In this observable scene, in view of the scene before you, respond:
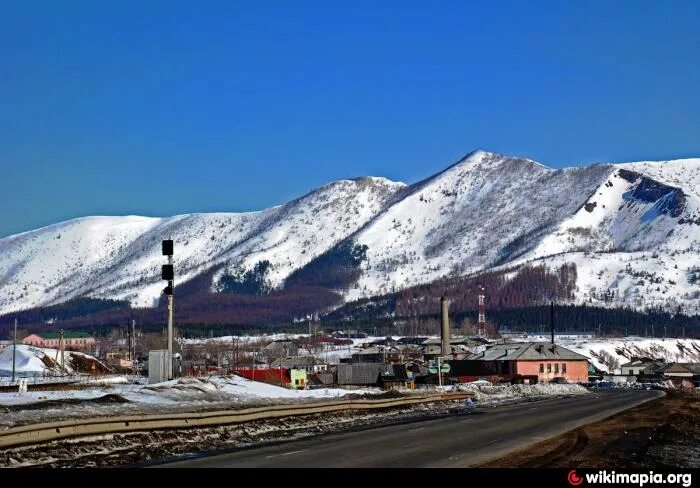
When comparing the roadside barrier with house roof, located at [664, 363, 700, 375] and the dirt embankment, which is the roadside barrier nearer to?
the dirt embankment

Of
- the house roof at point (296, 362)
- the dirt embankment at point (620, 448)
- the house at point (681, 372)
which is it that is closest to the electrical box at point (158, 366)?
the dirt embankment at point (620, 448)

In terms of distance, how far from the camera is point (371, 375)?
486 ft

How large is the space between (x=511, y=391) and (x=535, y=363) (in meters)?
71.5

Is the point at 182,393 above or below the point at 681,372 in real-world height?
above

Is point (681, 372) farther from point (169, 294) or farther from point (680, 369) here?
point (169, 294)

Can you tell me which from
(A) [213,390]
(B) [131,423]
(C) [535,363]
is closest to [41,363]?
(C) [535,363]

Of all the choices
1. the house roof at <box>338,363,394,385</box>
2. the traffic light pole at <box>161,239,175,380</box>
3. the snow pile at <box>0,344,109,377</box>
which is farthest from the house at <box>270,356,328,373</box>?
the traffic light pole at <box>161,239,175,380</box>

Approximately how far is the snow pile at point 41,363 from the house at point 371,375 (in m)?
34.9

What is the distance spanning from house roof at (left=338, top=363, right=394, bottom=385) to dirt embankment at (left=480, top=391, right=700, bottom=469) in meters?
97.1

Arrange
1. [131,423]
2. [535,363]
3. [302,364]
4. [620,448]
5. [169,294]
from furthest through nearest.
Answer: [302,364] < [535,363] < [169,294] < [131,423] < [620,448]

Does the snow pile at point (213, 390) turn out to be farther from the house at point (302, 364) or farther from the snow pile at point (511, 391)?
the house at point (302, 364)

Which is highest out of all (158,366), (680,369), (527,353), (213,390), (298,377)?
(158,366)

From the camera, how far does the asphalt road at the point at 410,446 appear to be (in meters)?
29.6

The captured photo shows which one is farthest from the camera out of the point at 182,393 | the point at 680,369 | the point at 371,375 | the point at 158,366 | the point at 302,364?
the point at 680,369
